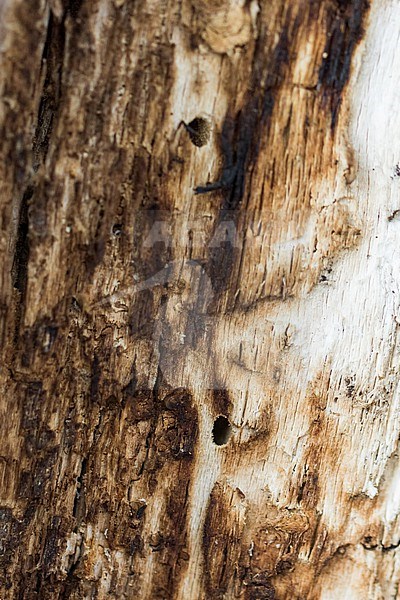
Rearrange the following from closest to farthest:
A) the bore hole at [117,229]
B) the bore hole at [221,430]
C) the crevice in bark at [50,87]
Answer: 1. the crevice in bark at [50,87]
2. the bore hole at [117,229]
3. the bore hole at [221,430]

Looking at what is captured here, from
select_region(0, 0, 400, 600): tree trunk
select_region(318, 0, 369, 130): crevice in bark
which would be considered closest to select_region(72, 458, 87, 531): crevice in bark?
select_region(0, 0, 400, 600): tree trunk

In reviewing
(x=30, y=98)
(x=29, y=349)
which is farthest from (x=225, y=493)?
(x=30, y=98)

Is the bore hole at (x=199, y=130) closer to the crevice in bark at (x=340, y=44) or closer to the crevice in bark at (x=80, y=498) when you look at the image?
the crevice in bark at (x=340, y=44)

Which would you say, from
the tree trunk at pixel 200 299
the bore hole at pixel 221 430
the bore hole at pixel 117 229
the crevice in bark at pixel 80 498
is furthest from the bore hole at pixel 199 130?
the crevice in bark at pixel 80 498

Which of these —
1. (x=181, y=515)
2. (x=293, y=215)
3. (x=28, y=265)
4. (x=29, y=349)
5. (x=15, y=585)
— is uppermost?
(x=293, y=215)

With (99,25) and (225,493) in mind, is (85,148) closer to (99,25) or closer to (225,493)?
(99,25)

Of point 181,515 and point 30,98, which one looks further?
point 181,515

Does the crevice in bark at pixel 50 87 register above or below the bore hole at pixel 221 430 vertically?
above

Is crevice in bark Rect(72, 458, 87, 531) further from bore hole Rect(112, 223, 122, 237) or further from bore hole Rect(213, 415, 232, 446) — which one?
bore hole Rect(112, 223, 122, 237)
